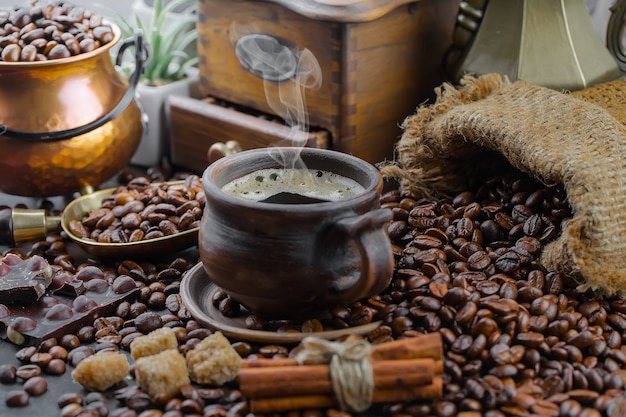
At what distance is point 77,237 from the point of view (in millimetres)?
1508

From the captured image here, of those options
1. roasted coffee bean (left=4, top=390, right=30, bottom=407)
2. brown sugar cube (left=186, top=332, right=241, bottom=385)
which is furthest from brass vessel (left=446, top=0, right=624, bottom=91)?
roasted coffee bean (left=4, top=390, right=30, bottom=407)

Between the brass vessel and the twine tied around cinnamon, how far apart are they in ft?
2.87

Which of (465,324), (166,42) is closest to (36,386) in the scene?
(465,324)

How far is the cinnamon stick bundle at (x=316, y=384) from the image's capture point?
1.04 m

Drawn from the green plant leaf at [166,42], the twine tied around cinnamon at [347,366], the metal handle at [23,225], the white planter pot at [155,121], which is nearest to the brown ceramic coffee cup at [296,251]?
the twine tied around cinnamon at [347,366]

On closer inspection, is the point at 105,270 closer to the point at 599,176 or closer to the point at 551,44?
the point at 599,176

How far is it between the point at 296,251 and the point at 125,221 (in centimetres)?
52

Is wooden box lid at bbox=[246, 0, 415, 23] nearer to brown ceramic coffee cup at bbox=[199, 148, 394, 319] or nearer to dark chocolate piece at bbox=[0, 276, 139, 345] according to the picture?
brown ceramic coffee cup at bbox=[199, 148, 394, 319]

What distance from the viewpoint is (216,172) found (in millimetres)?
1233

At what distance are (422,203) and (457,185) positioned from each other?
0.28 feet

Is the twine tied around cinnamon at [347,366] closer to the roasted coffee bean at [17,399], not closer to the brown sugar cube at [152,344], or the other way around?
the brown sugar cube at [152,344]

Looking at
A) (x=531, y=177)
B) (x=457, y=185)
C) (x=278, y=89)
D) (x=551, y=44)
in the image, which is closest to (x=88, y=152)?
(x=278, y=89)

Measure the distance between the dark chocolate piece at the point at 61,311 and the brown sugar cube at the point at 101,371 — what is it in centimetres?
14

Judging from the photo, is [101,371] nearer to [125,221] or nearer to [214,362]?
[214,362]
